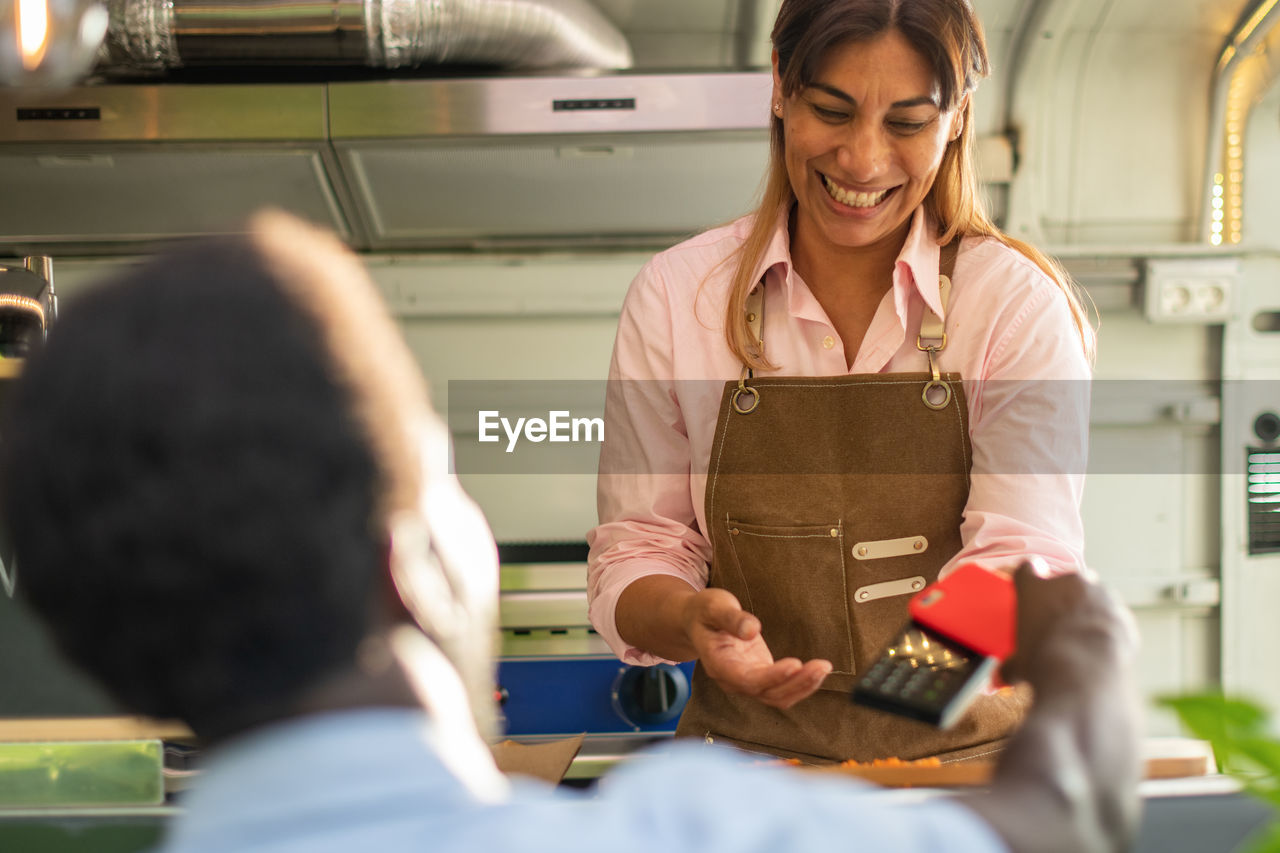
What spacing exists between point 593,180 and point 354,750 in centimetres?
207

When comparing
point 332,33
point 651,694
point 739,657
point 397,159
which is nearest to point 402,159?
point 397,159

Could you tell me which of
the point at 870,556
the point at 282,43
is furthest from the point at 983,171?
the point at 870,556

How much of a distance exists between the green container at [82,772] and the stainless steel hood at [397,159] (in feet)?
4.77

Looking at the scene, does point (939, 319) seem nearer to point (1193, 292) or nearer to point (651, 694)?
point (651, 694)

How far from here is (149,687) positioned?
44 centimetres

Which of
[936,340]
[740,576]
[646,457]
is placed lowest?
[740,576]

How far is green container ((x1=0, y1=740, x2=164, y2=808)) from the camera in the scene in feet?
3.23

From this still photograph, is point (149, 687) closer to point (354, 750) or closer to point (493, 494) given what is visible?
point (354, 750)

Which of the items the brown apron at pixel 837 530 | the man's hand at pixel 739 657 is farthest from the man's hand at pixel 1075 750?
the brown apron at pixel 837 530

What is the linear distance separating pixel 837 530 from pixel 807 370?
7.1 inches

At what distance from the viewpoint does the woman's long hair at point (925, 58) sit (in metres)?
1.17

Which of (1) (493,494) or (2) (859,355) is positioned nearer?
(2) (859,355)

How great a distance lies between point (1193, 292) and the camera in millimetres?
2572

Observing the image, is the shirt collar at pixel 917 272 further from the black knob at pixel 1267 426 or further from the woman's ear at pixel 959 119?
the black knob at pixel 1267 426
